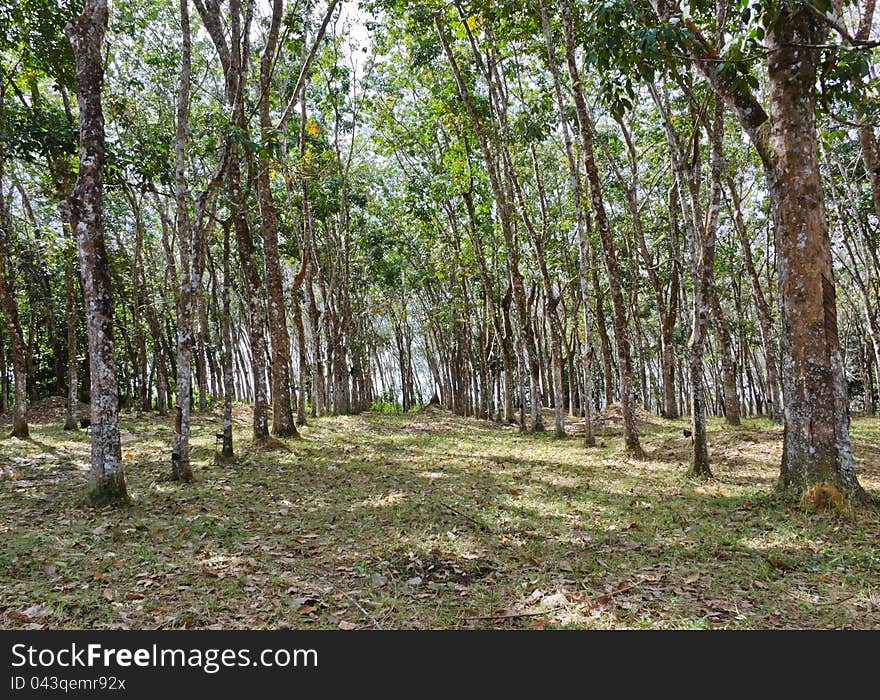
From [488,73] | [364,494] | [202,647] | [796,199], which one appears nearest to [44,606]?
[202,647]

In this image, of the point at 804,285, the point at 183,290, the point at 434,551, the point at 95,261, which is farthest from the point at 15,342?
the point at 804,285

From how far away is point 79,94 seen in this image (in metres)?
7.45

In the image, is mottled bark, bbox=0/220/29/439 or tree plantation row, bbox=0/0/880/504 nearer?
tree plantation row, bbox=0/0/880/504

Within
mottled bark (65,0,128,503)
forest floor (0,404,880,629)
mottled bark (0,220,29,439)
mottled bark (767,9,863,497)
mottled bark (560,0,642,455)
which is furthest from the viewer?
mottled bark (0,220,29,439)

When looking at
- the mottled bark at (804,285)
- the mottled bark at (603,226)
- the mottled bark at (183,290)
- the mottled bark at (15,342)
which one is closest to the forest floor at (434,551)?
the mottled bark at (804,285)

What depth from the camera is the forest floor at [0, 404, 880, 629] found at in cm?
452

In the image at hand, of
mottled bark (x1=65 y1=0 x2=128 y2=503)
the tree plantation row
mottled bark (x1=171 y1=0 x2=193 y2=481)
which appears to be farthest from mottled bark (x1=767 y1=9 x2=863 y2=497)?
mottled bark (x1=65 y1=0 x2=128 y2=503)

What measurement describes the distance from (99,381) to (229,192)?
21.4ft

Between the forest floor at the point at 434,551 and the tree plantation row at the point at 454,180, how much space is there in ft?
3.29

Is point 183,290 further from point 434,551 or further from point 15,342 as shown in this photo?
point 15,342

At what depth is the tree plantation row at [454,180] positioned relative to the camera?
6773 millimetres

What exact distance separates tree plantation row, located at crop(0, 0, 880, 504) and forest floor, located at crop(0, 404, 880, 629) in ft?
3.29

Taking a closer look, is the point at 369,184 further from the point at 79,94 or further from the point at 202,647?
the point at 202,647

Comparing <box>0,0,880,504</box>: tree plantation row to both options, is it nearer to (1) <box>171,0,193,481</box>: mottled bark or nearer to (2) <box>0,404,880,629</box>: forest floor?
(1) <box>171,0,193,481</box>: mottled bark
